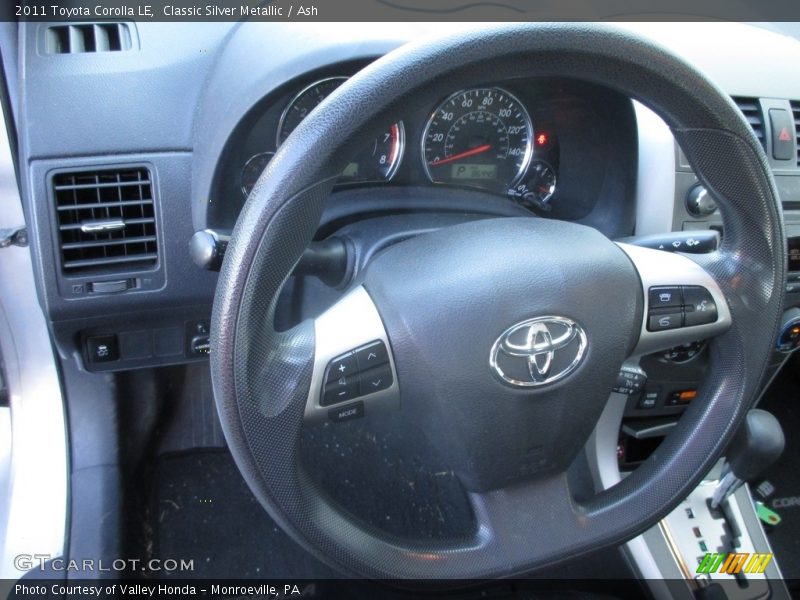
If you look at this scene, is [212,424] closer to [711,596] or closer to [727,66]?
[711,596]

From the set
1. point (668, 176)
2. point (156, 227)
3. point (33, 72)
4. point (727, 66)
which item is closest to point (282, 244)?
point (156, 227)

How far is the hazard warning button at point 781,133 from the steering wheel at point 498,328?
623mm

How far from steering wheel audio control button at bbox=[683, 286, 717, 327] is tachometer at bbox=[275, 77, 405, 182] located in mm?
555

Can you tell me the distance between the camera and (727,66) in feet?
4.80

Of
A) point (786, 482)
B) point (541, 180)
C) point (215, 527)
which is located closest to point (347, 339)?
point (541, 180)

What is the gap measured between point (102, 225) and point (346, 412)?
591mm

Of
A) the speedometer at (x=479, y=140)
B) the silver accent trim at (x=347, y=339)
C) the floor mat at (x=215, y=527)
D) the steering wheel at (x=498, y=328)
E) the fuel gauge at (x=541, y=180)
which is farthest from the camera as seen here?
the floor mat at (x=215, y=527)

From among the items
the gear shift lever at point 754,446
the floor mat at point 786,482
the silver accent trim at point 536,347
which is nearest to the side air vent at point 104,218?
the silver accent trim at point 536,347

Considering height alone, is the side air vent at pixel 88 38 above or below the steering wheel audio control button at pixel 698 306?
above

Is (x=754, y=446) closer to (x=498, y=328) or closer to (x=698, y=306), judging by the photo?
(x=698, y=306)

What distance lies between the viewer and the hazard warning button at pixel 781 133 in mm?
1490

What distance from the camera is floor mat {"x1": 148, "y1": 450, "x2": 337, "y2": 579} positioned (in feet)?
5.42

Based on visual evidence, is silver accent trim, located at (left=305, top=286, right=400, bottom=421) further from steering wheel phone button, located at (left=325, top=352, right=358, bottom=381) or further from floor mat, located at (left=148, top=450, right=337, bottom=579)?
floor mat, located at (left=148, top=450, right=337, bottom=579)

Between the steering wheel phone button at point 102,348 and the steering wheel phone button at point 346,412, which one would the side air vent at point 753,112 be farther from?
the steering wheel phone button at point 102,348
